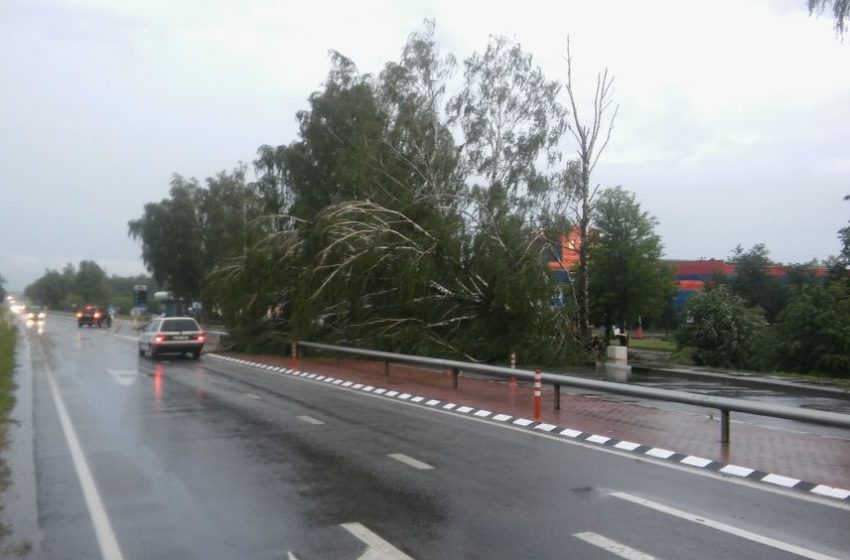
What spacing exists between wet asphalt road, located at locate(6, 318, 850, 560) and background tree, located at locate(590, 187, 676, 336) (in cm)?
2169

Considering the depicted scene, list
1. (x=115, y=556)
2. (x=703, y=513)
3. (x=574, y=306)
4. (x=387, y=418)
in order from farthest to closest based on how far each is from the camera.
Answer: (x=574, y=306) → (x=387, y=418) → (x=703, y=513) → (x=115, y=556)

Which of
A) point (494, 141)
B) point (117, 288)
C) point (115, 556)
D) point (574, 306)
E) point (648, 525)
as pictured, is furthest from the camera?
point (117, 288)

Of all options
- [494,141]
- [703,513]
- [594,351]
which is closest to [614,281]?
[594,351]

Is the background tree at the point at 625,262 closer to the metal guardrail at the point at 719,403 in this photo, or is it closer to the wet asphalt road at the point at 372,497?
the metal guardrail at the point at 719,403

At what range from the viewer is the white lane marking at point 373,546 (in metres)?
6.28

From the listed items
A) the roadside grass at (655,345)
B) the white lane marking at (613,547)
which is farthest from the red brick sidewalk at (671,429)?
the roadside grass at (655,345)

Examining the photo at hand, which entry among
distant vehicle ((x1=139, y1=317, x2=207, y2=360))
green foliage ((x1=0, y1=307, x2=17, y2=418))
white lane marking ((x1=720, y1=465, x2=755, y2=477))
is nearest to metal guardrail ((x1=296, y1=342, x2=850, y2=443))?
white lane marking ((x1=720, y1=465, x2=755, y2=477))

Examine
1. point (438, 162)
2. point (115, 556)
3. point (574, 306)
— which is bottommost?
point (115, 556)

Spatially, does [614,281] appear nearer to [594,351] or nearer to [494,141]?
[594,351]

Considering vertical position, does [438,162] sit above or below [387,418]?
above

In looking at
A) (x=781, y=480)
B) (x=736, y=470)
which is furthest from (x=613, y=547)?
(x=736, y=470)

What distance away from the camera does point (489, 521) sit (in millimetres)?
7340

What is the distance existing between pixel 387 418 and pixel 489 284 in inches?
562

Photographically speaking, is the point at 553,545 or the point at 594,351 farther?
the point at 594,351
